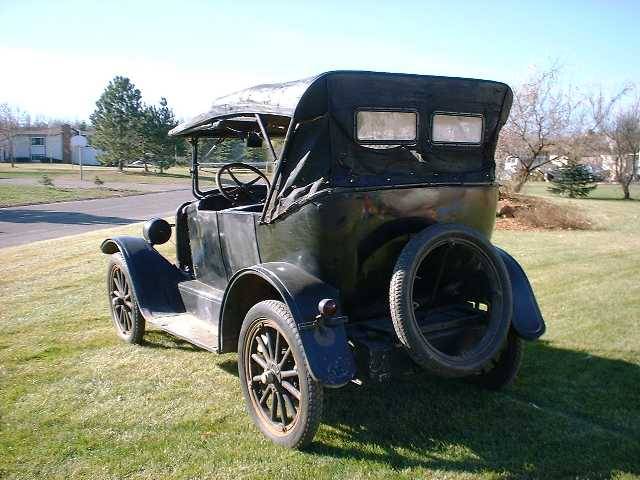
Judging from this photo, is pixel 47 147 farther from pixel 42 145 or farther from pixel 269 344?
pixel 269 344

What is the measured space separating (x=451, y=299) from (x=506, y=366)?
2.12 feet

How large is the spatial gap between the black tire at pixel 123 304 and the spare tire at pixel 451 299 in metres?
2.69

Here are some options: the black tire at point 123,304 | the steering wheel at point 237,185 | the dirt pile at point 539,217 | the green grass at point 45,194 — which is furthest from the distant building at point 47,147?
the steering wheel at point 237,185

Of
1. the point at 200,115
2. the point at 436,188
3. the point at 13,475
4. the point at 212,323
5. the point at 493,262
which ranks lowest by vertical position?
the point at 13,475

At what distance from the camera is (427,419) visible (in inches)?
147

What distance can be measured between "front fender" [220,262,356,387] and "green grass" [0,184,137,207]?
67.8 ft

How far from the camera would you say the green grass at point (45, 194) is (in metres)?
22.4

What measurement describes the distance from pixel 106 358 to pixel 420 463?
304 cm

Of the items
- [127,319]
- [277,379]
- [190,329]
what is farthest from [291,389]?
[127,319]

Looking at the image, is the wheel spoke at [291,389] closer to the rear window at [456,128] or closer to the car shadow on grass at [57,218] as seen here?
the rear window at [456,128]

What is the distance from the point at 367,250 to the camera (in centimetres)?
341

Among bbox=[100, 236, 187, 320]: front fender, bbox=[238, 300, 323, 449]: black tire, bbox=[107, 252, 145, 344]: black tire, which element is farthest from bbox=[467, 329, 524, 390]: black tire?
bbox=[107, 252, 145, 344]: black tire

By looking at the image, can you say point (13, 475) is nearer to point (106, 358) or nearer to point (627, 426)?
point (106, 358)

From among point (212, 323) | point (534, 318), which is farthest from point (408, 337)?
point (212, 323)
